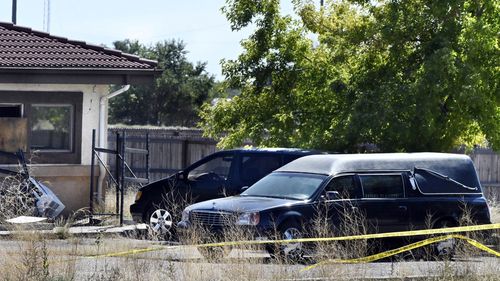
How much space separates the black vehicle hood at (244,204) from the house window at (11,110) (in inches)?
289

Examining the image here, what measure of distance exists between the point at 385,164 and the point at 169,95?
3387 centimetres

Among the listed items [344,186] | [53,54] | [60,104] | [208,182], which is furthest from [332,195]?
[53,54]

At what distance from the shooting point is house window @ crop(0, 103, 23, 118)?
23.5 meters

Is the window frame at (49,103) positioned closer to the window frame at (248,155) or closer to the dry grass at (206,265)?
the window frame at (248,155)

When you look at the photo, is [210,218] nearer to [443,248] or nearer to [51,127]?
[443,248]

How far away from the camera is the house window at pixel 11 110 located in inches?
923

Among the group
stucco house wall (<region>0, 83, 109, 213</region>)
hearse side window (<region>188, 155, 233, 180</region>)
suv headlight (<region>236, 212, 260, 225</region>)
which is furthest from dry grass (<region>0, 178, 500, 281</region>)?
stucco house wall (<region>0, 83, 109, 213</region>)

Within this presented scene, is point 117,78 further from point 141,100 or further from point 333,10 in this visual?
point 141,100

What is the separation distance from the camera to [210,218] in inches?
669

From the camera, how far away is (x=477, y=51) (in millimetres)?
21609

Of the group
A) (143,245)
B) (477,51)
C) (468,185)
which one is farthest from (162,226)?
(477,51)

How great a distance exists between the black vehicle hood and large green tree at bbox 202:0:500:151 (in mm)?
5254

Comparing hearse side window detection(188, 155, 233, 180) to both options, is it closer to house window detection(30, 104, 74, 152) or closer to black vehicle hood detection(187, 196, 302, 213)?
black vehicle hood detection(187, 196, 302, 213)

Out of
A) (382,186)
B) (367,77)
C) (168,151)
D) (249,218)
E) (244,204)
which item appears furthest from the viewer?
(168,151)
